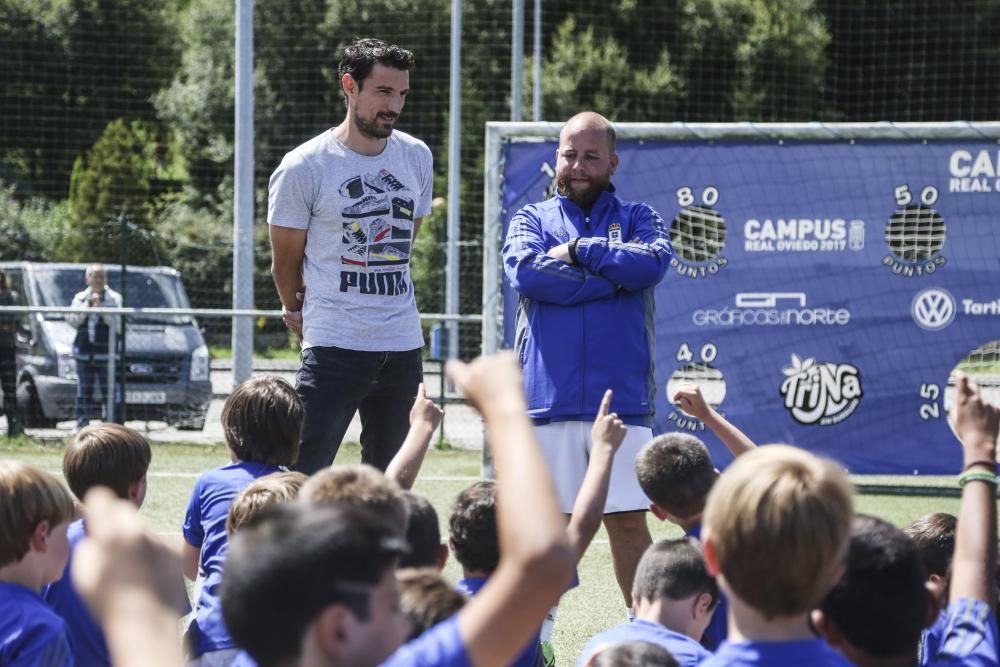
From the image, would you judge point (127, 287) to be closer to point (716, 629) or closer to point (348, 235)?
point (348, 235)

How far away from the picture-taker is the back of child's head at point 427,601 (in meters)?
2.45

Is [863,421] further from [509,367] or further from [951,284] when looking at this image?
[509,367]

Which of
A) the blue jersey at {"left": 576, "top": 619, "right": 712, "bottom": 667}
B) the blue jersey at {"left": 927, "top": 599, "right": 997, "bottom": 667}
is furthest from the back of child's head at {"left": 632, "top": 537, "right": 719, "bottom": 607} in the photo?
the blue jersey at {"left": 927, "top": 599, "right": 997, "bottom": 667}

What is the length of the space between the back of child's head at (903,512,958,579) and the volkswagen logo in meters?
6.10

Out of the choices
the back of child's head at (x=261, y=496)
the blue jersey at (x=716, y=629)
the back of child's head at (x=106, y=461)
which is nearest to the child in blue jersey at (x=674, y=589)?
the blue jersey at (x=716, y=629)

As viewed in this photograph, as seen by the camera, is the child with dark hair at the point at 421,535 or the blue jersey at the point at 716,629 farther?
the blue jersey at the point at 716,629

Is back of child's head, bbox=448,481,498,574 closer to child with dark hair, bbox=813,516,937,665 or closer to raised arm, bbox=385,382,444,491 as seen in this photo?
raised arm, bbox=385,382,444,491

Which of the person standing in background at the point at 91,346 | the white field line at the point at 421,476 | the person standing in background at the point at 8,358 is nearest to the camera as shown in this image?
the white field line at the point at 421,476

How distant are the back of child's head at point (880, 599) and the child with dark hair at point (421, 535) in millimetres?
957

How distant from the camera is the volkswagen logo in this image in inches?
372

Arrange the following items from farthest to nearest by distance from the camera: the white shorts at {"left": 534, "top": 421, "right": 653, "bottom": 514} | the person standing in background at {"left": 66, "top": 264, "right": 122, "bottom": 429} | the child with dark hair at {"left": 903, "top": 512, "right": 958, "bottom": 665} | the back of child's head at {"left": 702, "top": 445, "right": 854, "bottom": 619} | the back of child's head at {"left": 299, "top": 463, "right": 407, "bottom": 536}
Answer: the person standing in background at {"left": 66, "top": 264, "right": 122, "bottom": 429} → the white shorts at {"left": 534, "top": 421, "right": 653, "bottom": 514} → the child with dark hair at {"left": 903, "top": 512, "right": 958, "bottom": 665} → the back of child's head at {"left": 299, "top": 463, "right": 407, "bottom": 536} → the back of child's head at {"left": 702, "top": 445, "right": 854, "bottom": 619}

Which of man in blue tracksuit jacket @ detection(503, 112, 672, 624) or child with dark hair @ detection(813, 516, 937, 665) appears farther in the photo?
man in blue tracksuit jacket @ detection(503, 112, 672, 624)

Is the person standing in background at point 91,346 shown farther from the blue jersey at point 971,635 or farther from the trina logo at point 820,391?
the blue jersey at point 971,635

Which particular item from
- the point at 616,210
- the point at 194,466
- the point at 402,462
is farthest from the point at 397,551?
the point at 194,466
